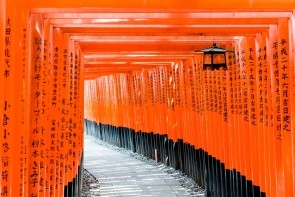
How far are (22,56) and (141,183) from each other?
36.6 ft

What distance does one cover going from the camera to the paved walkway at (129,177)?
14.5 meters

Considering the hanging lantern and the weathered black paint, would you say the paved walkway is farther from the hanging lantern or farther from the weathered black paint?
the hanging lantern

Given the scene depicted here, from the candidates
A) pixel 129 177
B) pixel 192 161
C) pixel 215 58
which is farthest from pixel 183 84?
pixel 215 58

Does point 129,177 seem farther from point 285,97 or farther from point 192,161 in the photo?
point 285,97

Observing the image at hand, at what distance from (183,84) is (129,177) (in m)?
4.42

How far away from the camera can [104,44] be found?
11789 millimetres

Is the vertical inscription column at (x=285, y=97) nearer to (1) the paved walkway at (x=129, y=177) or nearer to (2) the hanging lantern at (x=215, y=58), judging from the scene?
(2) the hanging lantern at (x=215, y=58)

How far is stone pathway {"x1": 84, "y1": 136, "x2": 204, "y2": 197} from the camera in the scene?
1453 cm

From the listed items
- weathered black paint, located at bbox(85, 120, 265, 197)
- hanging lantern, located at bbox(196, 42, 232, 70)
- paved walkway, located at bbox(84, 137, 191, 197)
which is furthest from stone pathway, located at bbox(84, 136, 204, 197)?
hanging lantern, located at bbox(196, 42, 232, 70)

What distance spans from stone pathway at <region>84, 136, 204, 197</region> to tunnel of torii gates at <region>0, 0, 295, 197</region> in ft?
4.02

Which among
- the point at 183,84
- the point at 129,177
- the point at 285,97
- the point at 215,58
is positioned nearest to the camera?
the point at 285,97

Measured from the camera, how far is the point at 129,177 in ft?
57.2

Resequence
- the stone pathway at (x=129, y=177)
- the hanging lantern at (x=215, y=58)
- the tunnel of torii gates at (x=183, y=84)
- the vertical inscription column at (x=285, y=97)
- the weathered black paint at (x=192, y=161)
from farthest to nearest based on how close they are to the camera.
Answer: the stone pathway at (x=129, y=177) < the weathered black paint at (x=192, y=161) < the hanging lantern at (x=215, y=58) < the vertical inscription column at (x=285, y=97) < the tunnel of torii gates at (x=183, y=84)

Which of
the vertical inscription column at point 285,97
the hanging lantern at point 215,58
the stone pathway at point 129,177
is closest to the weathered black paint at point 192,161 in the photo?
the stone pathway at point 129,177
